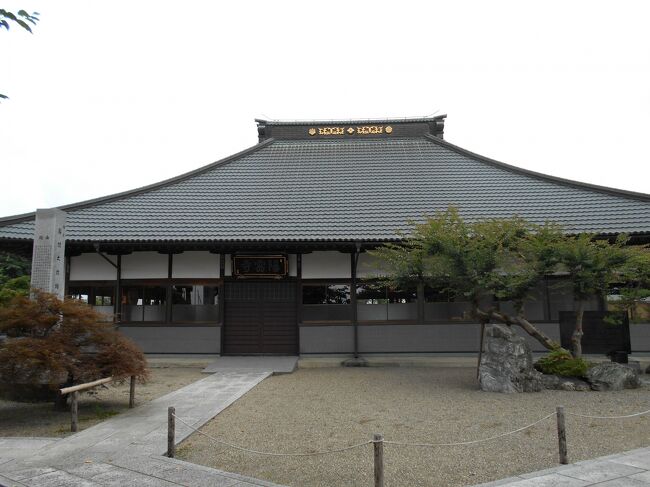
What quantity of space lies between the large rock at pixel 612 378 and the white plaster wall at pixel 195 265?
9837 mm

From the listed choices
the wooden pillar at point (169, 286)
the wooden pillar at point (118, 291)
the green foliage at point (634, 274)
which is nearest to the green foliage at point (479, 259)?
the green foliage at point (634, 274)

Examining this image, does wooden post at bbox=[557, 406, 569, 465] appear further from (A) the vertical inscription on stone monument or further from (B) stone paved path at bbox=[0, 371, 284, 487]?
(A) the vertical inscription on stone monument

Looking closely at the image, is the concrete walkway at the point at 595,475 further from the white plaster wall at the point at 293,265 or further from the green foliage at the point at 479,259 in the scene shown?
the white plaster wall at the point at 293,265

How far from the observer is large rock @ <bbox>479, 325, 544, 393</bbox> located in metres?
9.58

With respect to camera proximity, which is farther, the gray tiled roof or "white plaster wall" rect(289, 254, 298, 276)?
"white plaster wall" rect(289, 254, 298, 276)

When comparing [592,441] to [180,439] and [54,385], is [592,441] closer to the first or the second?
[180,439]

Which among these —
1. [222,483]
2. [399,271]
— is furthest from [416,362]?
[222,483]

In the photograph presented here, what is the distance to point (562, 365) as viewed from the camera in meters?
10.1

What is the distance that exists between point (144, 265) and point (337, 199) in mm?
6238

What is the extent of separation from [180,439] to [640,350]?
12.9 meters

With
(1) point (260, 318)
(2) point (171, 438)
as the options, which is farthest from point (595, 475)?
(1) point (260, 318)

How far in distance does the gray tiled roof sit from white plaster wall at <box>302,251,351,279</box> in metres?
0.88

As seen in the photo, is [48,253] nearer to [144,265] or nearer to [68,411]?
[68,411]

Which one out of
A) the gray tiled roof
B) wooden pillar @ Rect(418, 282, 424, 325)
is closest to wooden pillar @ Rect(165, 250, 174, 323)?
the gray tiled roof
